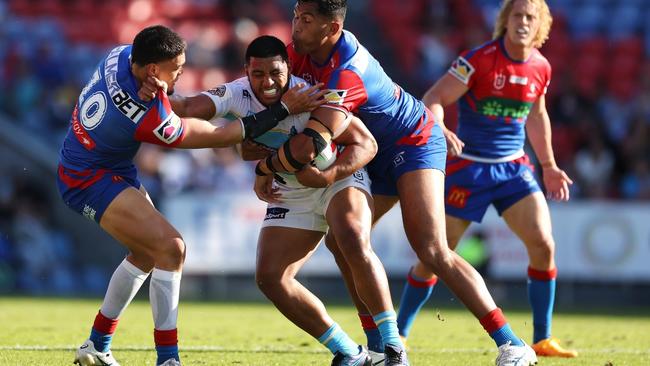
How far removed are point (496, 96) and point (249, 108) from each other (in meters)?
2.48

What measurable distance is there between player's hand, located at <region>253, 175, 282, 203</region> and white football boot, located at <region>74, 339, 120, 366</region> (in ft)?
4.94

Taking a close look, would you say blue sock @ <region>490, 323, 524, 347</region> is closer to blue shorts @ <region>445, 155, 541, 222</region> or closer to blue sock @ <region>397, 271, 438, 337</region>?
blue sock @ <region>397, 271, 438, 337</region>

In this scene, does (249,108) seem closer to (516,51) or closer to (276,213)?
(276,213)

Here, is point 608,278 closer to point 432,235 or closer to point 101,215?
point 432,235

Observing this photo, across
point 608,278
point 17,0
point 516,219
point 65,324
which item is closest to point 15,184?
point 17,0

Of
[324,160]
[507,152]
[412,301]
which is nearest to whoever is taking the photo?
[324,160]

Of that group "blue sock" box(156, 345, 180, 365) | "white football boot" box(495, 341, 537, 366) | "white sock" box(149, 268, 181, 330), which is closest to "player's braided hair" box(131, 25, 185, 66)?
"white sock" box(149, 268, 181, 330)

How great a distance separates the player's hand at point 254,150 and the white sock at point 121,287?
1073 millimetres

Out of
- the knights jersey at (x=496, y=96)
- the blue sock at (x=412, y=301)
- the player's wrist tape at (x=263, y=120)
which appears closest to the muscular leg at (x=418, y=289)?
the blue sock at (x=412, y=301)

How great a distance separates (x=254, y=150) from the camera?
7.57 meters

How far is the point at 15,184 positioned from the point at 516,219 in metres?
10.7

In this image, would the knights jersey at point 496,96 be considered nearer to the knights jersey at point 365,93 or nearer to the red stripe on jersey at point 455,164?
the red stripe on jersey at point 455,164

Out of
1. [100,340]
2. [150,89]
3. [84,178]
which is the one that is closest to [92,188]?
[84,178]

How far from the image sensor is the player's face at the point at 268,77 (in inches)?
284
